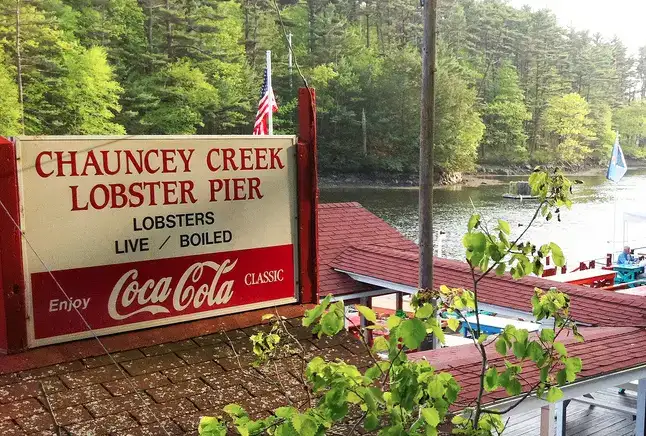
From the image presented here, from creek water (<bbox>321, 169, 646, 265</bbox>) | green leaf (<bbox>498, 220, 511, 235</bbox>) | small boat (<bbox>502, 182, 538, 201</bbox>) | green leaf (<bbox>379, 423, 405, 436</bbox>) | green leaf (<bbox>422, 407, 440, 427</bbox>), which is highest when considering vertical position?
green leaf (<bbox>498, 220, 511, 235</bbox>)

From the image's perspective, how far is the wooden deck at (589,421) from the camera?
28.9 ft

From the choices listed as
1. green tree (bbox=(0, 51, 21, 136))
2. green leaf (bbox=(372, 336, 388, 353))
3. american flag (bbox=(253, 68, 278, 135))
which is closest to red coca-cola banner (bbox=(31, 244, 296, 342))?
green leaf (bbox=(372, 336, 388, 353))

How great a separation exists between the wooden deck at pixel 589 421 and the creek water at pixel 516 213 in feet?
84.4

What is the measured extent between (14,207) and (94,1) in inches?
2201

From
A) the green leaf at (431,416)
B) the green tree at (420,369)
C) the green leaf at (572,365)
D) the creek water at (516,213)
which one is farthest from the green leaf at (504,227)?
the creek water at (516,213)

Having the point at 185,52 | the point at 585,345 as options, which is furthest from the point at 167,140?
the point at 185,52

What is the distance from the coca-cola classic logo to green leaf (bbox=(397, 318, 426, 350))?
1694mm

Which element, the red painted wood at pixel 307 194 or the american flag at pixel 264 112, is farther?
the american flag at pixel 264 112

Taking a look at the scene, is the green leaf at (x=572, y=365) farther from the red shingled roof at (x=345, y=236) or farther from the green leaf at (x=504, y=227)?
the red shingled roof at (x=345, y=236)

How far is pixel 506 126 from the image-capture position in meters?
76.4

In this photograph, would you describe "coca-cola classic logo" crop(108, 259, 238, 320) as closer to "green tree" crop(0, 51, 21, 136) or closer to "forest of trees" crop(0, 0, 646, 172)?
"forest of trees" crop(0, 0, 646, 172)

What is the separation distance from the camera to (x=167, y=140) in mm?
3494

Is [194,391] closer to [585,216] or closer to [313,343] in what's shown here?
[313,343]

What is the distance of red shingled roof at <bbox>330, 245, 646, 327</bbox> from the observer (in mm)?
8922
